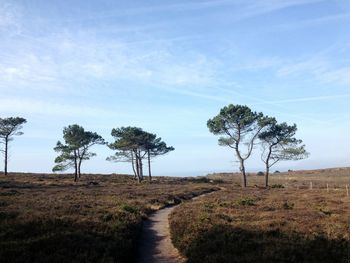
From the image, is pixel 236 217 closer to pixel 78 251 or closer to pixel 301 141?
pixel 78 251

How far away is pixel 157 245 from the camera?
55.2ft

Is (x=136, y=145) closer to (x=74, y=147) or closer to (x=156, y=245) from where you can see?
(x=74, y=147)

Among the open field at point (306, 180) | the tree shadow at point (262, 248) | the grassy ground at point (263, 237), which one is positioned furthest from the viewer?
the open field at point (306, 180)

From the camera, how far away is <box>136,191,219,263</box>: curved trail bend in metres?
14.4

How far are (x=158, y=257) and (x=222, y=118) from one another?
4928cm

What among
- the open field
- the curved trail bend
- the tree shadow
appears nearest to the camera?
the tree shadow

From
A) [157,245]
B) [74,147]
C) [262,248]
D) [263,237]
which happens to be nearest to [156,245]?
[157,245]

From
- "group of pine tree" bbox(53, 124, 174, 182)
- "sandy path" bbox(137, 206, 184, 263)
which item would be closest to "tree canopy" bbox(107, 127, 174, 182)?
"group of pine tree" bbox(53, 124, 174, 182)

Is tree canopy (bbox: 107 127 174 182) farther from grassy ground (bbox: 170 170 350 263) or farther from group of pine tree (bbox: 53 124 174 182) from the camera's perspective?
grassy ground (bbox: 170 170 350 263)

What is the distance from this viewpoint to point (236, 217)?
21625mm

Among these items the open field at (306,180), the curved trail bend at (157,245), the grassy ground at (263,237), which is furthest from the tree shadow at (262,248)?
the open field at (306,180)

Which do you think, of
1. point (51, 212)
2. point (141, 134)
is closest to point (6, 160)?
point (141, 134)

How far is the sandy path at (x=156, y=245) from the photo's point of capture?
14.5 metres

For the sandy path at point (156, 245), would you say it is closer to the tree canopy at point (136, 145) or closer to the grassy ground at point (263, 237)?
the grassy ground at point (263, 237)
